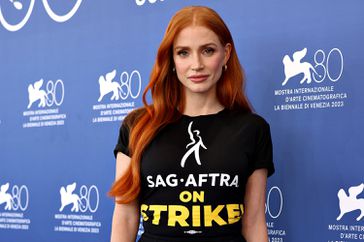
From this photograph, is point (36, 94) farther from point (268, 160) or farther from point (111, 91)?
point (268, 160)

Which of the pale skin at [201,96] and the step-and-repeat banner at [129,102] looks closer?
the pale skin at [201,96]

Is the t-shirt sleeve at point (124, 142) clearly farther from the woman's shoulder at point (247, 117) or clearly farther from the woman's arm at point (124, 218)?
the woman's shoulder at point (247, 117)

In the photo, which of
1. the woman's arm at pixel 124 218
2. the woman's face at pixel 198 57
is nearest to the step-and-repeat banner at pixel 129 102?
the woman's face at pixel 198 57

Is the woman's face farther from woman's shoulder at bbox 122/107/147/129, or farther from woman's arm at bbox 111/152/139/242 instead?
woman's arm at bbox 111/152/139/242

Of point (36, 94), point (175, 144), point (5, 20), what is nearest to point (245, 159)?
point (175, 144)

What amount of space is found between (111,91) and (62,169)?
43 centimetres

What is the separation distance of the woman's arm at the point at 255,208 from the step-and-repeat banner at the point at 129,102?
0.83 feet

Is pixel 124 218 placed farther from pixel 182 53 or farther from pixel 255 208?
pixel 182 53

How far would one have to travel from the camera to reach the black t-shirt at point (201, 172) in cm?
163

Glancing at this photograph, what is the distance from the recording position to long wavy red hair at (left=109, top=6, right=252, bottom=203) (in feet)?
5.56

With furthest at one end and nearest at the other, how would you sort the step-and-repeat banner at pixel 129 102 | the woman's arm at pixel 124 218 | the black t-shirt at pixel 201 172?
the step-and-repeat banner at pixel 129 102 → the woman's arm at pixel 124 218 → the black t-shirt at pixel 201 172

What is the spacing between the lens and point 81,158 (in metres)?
2.53

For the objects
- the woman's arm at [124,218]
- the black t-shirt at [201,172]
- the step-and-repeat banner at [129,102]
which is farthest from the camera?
the step-and-repeat banner at [129,102]

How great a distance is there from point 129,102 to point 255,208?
84 centimetres
